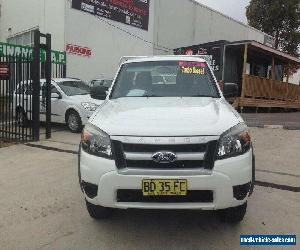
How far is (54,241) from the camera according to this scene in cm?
360

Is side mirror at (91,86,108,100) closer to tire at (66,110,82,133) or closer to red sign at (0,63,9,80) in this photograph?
red sign at (0,63,9,80)

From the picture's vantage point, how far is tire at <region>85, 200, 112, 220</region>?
394cm

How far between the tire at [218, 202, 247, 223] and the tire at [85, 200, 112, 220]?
116 centimetres

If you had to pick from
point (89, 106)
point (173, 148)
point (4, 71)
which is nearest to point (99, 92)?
point (173, 148)

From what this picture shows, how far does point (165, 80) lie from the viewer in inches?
195

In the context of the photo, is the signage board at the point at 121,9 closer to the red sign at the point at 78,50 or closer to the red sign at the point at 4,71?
the red sign at the point at 78,50

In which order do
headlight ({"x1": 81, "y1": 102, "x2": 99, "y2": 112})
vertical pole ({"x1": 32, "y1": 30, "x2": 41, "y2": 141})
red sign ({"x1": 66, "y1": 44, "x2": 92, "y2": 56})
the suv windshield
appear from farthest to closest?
red sign ({"x1": 66, "y1": 44, "x2": 92, "y2": 56}) < headlight ({"x1": 81, "y1": 102, "x2": 99, "y2": 112}) < vertical pole ({"x1": 32, "y1": 30, "x2": 41, "y2": 141}) < the suv windshield

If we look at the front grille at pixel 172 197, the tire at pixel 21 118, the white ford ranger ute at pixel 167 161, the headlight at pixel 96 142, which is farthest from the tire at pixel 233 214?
the tire at pixel 21 118

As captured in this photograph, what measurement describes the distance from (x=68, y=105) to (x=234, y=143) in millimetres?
7811

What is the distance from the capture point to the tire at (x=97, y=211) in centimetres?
394

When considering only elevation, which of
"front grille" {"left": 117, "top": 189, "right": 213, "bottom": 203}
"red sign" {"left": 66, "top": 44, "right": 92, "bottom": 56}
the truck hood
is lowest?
"front grille" {"left": 117, "top": 189, "right": 213, "bottom": 203}

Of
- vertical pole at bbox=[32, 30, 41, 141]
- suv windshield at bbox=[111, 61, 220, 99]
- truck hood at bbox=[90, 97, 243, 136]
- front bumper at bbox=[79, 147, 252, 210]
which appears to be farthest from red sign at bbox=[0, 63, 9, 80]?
front bumper at bbox=[79, 147, 252, 210]

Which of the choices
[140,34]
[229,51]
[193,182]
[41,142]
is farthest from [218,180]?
[140,34]

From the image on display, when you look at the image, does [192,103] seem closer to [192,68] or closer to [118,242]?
[192,68]
